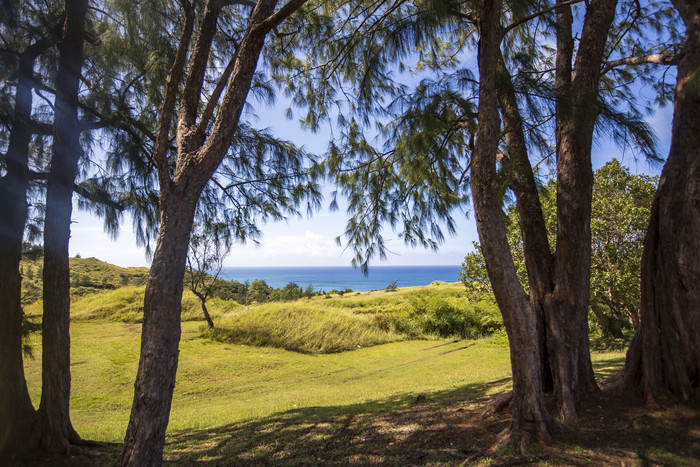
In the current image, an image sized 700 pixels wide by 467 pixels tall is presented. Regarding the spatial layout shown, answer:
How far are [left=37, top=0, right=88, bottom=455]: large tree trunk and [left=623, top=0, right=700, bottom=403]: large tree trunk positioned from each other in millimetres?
4590

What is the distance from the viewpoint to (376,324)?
1098cm

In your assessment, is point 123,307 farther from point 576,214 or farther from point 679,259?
point 679,259

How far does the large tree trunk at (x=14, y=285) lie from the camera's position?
296cm

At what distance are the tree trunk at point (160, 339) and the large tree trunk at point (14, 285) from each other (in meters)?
1.57

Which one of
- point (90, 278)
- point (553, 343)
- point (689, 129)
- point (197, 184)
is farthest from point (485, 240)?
point (90, 278)

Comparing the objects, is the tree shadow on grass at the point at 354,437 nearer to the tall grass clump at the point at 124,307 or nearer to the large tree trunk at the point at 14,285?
the large tree trunk at the point at 14,285

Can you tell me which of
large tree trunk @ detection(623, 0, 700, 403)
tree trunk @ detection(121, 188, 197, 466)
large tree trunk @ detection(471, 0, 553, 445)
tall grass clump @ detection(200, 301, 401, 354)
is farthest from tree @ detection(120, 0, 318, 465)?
→ tall grass clump @ detection(200, 301, 401, 354)

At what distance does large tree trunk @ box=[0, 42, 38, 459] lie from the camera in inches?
117

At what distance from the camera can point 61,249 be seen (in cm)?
321

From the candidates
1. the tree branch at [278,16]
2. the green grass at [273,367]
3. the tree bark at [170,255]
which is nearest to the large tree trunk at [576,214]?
the green grass at [273,367]

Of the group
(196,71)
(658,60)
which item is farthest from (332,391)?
(658,60)

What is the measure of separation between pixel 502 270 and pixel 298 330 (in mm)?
7582

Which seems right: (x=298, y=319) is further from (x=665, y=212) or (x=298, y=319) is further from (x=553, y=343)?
(x=665, y=212)

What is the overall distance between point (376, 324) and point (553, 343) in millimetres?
8275
